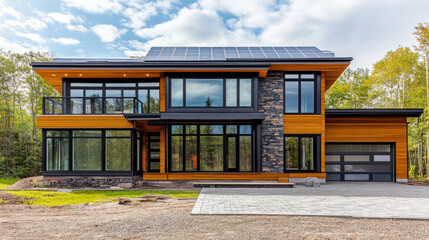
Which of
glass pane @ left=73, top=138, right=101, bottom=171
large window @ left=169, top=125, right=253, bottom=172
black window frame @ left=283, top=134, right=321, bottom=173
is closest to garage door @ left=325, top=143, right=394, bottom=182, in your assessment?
black window frame @ left=283, top=134, right=321, bottom=173

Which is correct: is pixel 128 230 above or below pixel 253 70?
below

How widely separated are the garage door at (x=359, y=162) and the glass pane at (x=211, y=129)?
5570mm

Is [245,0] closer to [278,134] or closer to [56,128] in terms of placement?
[278,134]

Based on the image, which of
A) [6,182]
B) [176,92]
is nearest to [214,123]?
[176,92]

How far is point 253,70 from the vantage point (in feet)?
39.3

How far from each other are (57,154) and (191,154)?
577cm

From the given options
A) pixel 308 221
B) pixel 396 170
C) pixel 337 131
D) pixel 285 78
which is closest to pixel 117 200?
pixel 308 221

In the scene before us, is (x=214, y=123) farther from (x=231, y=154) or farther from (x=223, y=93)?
(x=231, y=154)

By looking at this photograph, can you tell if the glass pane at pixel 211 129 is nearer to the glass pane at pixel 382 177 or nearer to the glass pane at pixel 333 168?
the glass pane at pixel 333 168

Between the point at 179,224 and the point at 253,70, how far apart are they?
8067mm

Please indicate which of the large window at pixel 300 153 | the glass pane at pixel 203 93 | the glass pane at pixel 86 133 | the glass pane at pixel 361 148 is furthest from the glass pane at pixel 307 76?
the glass pane at pixel 86 133

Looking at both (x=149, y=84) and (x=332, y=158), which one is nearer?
(x=149, y=84)

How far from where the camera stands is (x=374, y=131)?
44.9 feet

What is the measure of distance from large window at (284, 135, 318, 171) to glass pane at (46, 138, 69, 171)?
9.74 metres
